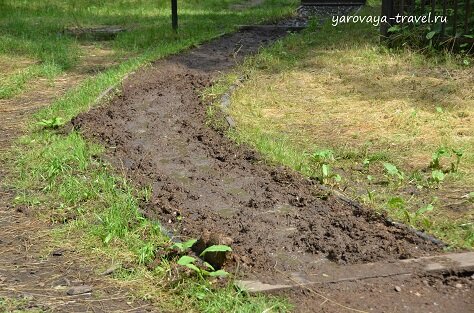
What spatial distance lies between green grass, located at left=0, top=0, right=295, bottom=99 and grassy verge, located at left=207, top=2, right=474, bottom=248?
2182 mm

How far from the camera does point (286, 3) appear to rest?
17.4 metres

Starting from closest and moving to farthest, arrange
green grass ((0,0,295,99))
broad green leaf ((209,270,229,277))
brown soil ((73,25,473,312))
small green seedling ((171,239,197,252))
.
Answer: broad green leaf ((209,270,229,277)), small green seedling ((171,239,197,252)), brown soil ((73,25,473,312)), green grass ((0,0,295,99))

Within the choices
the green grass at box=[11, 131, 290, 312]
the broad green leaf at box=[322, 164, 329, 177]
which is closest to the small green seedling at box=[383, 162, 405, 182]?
the broad green leaf at box=[322, 164, 329, 177]

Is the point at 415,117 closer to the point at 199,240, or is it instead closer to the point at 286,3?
the point at 199,240

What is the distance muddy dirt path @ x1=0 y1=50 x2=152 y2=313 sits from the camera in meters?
3.85

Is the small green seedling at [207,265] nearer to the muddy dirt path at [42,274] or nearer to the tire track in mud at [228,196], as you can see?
the tire track in mud at [228,196]

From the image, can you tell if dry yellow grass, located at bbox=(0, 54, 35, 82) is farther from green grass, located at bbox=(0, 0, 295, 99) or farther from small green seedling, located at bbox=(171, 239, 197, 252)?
small green seedling, located at bbox=(171, 239, 197, 252)

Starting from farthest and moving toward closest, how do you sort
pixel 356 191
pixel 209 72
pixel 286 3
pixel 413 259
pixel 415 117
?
pixel 286 3, pixel 209 72, pixel 415 117, pixel 356 191, pixel 413 259

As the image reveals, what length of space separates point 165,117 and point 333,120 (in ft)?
5.20

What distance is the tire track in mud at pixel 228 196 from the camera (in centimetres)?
431

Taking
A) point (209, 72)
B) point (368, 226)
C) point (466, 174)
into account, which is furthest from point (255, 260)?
point (209, 72)

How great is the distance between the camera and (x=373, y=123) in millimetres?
6859

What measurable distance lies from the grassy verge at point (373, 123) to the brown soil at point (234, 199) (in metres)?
0.21

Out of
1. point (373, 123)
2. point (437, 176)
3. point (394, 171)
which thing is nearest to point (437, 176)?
point (437, 176)
